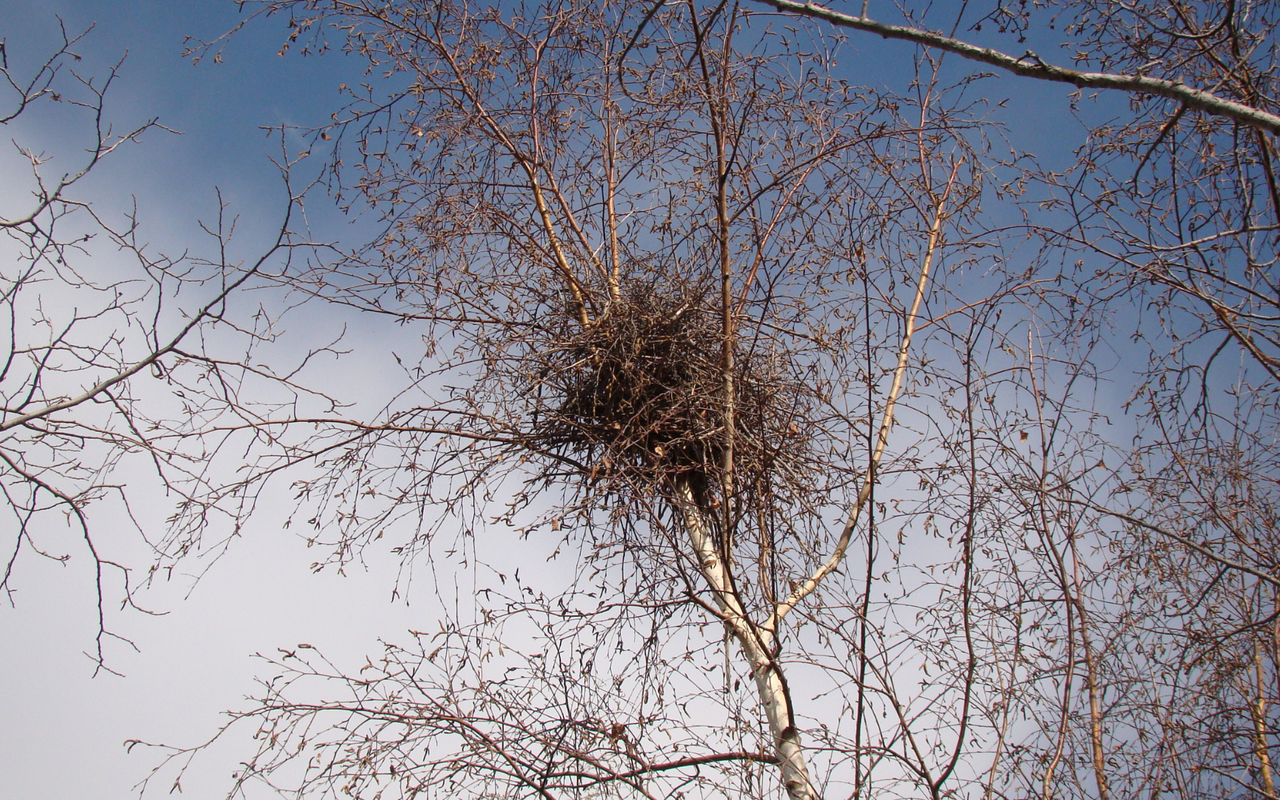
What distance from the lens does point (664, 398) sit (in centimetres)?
275

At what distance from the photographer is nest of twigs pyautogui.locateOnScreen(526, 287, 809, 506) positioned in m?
2.61

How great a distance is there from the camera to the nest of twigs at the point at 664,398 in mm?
2611

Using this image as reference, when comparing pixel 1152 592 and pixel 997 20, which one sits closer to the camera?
pixel 997 20

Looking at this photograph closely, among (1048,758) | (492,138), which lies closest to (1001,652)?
(1048,758)

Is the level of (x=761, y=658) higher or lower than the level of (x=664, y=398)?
lower

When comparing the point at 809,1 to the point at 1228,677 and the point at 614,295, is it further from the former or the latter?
the point at 1228,677

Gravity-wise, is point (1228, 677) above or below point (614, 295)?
below

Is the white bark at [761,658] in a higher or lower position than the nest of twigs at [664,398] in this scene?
lower

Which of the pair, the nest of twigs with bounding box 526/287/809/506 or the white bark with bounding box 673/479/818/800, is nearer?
the white bark with bounding box 673/479/818/800

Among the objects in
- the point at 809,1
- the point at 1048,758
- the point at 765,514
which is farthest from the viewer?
the point at 765,514

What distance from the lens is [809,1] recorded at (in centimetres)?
186

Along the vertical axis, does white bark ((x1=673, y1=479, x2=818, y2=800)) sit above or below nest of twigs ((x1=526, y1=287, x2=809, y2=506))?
below

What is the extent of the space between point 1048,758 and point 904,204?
5.88 feet

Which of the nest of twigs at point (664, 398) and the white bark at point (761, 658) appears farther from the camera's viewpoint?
the nest of twigs at point (664, 398)
